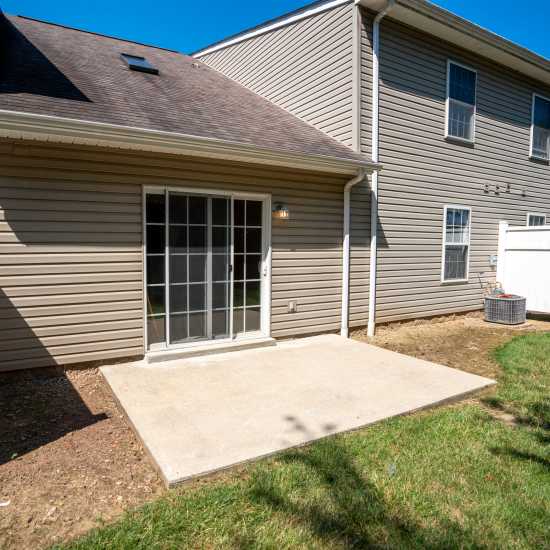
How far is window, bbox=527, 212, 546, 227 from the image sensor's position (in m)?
9.30

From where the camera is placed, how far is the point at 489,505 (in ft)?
7.67

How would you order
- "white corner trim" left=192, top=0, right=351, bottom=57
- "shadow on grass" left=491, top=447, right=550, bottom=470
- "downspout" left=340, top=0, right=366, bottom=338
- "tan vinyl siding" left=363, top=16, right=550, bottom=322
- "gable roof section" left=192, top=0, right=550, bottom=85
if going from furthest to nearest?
"tan vinyl siding" left=363, top=16, right=550, bottom=322
"white corner trim" left=192, top=0, right=351, bottom=57
"gable roof section" left=192, top=0, right=550, bottom=85
"downspout" left=340, top=0, right=366, bottom=338
"shadow on grass" left=491, top=447, right=550, bottom=470

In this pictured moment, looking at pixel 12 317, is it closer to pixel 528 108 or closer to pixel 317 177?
pixel 317 177

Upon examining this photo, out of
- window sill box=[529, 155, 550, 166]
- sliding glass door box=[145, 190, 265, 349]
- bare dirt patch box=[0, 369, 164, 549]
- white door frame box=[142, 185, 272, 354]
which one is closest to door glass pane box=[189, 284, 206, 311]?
sliding glass door box=[145, 190, 265, 349]

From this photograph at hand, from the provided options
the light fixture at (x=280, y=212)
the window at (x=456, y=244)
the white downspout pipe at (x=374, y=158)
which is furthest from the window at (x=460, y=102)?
the light fixture at (x=280, y=212)

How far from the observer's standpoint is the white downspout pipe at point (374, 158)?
21.0 feet

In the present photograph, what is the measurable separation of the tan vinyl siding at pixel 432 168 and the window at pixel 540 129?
28 cm

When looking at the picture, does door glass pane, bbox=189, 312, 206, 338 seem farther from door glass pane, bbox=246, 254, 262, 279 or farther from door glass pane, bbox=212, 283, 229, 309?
door glass pane, bbox=246, 254, 262, 279

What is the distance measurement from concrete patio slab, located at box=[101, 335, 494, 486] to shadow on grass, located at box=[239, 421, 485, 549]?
294 mm

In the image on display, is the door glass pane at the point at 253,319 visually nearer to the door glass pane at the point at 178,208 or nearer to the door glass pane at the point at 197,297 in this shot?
the door glass pane at the point at 197,297

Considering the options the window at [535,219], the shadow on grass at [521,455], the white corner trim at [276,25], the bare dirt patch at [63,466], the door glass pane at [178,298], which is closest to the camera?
the bare dirt patch at [63,466]

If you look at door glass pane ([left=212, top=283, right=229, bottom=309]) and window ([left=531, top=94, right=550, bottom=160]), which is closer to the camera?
door glass pane ([left=212, top=283, right=229, bottom=309])

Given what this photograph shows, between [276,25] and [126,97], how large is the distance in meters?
4.15

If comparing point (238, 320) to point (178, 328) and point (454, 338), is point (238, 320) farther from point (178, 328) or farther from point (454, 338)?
point (454, 338)
